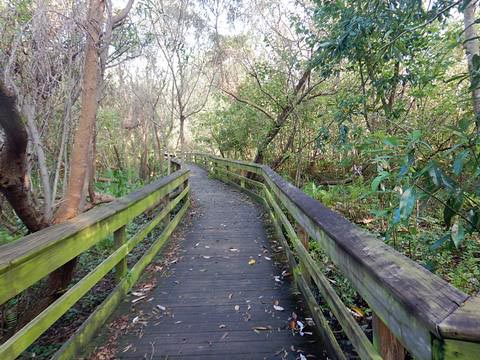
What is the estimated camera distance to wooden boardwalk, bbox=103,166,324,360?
2.34 metres

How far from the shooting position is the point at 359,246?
1562mm

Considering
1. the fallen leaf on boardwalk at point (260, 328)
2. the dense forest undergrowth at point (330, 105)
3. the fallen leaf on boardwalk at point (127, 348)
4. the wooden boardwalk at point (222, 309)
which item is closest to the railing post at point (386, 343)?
the dense forest undergrowth at point (330, 105)

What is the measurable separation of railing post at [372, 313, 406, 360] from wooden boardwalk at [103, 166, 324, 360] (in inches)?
38.5

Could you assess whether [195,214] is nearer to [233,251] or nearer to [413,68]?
[233,251]

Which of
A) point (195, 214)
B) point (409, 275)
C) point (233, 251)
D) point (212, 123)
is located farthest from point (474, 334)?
point (212, 123)

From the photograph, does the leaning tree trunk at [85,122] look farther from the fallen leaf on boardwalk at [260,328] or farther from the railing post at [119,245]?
the fallen leaf on boardwalk at [260,328]

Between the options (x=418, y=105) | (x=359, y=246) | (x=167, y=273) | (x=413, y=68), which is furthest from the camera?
(x=418, y=105)

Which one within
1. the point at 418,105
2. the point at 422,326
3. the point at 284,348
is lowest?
the point at 284,348

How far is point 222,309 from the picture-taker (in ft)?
9.57

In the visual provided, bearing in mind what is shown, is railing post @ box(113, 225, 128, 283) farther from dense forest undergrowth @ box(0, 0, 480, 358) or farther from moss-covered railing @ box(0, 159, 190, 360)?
dense forest undergrowth @ box(0, 0, 480, 358)

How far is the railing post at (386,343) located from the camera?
4.27ft

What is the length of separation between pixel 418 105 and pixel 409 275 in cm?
734

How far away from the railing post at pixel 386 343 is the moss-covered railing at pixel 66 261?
155cm

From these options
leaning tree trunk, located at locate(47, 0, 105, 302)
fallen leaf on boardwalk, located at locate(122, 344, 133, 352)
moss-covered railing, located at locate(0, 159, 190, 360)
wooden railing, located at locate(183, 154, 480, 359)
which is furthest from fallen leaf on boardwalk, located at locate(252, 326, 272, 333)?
leaning tree trunk, located at locate(47, 0, 105, 302)
